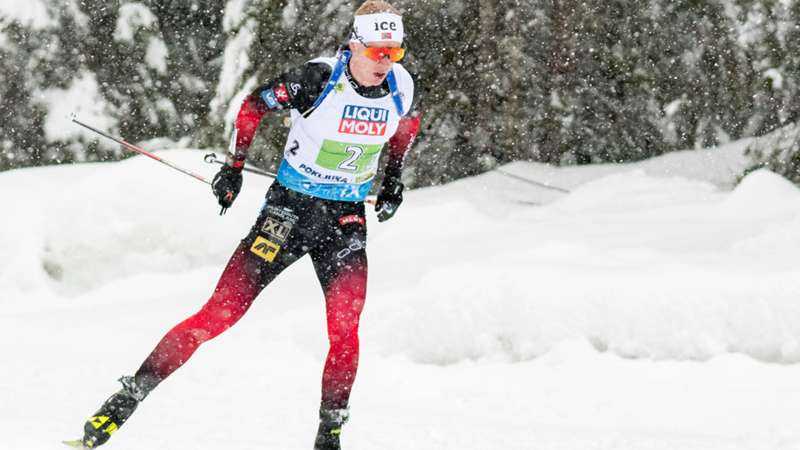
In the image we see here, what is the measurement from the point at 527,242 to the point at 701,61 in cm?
494

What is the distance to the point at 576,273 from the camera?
267 inches

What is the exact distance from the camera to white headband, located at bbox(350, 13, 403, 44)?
4.37 meters

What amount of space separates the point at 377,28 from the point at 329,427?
70.5 inches

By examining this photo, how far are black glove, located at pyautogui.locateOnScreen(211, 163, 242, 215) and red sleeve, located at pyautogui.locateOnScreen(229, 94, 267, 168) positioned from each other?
0.06 m

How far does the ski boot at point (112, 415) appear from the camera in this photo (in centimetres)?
425

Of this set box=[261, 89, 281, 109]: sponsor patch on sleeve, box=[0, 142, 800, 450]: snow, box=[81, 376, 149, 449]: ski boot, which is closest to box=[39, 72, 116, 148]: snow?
box=[0, 142, 800, 450]: snow

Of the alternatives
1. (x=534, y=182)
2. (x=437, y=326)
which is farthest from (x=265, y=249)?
(x=534, y=182)

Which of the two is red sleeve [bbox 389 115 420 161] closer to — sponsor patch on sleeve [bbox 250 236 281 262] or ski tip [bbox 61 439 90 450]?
sponsor patch on sleeve [bbox 250 236 281 262]

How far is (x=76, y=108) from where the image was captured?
36.8ft

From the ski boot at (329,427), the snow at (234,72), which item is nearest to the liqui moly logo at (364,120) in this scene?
the ski boot at (329,427)

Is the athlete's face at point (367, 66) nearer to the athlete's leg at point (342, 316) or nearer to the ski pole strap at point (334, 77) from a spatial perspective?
the ski pole strap at point (334, 77)

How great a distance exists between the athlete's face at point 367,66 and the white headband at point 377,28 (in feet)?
0.07

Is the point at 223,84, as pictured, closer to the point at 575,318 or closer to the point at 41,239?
the point at 41,239

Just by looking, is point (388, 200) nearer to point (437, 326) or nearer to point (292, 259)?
point (292, 259)
